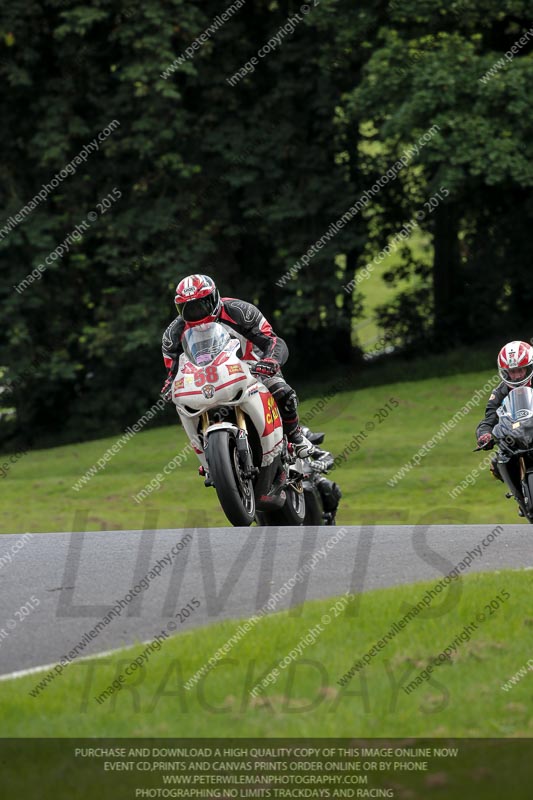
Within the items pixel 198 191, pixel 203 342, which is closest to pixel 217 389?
pixel 203 342

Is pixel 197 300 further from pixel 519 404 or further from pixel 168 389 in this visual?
pixel 519 404

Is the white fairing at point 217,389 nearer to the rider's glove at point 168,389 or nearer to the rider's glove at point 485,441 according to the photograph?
the rider's glove at point 168,389

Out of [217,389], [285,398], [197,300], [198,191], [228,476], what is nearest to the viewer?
[228,476]

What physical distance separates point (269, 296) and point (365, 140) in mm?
4242

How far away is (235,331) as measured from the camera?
11.8 meters

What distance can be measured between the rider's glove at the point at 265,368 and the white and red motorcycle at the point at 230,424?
60 millimetres

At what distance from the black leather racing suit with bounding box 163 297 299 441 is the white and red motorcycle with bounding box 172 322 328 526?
0.10 m

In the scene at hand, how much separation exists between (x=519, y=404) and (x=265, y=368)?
216 centimetres

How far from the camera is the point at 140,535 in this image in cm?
1026

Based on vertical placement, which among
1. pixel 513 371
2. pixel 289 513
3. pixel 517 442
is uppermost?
pixel 513 371

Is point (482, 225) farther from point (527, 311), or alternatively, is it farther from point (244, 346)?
point (244, 346)

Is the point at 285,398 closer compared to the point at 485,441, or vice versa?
the point at 485,441

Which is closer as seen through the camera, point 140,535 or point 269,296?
point 140,535
